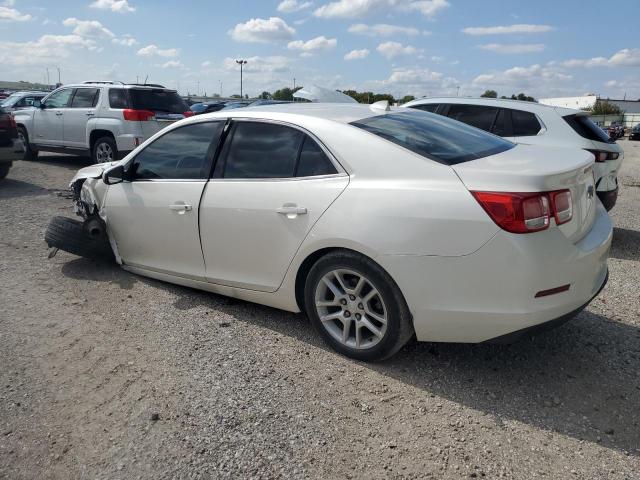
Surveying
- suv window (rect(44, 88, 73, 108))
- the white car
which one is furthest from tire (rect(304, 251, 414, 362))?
suv window (rect(44, 88, 73, 108))

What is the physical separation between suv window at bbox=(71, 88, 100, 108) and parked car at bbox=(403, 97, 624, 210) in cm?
753

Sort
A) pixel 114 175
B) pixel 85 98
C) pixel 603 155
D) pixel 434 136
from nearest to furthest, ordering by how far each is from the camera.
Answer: pixel 434 136 < pixel 114 175 < pixel 603 155 < pixel 85 98

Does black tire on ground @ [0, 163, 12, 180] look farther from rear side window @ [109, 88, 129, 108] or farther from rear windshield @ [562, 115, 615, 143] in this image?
rear windshield @ [562, 115, 615, 143]

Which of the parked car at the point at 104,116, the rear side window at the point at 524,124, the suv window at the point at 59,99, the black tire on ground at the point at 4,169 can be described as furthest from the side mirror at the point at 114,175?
the suv window at the point at 59,99

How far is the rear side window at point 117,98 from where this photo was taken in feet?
34.6

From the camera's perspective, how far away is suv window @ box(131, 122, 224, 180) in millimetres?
4066

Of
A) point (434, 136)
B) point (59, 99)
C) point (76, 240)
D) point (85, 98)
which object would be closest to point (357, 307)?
point (434, 136)

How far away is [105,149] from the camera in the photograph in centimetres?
1082

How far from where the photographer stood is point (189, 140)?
4.23 meters

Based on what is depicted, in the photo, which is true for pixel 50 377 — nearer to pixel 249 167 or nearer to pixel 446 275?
pixel 249 167

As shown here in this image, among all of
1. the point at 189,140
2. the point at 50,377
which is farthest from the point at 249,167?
the point at 50,377

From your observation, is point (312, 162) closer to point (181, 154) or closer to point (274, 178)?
point (274, 178)

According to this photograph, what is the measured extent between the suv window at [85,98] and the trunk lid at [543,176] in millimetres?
9880

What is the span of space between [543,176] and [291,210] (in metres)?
1.51
